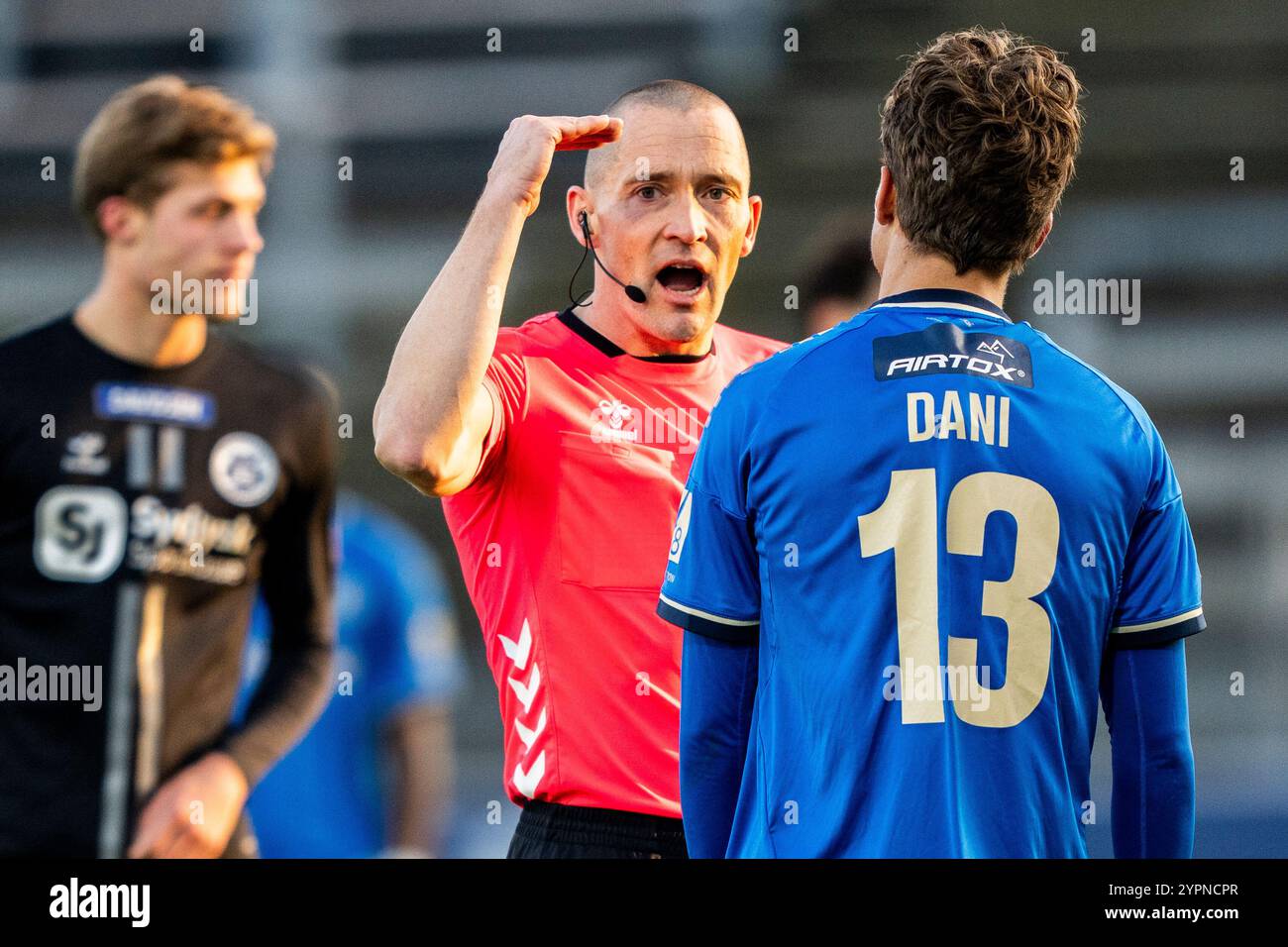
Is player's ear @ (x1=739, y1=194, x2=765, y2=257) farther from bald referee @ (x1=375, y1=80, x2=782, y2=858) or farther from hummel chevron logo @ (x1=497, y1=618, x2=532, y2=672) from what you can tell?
hummel chevron logo @ (x1=497, y1=618, x2=532, y2=672)

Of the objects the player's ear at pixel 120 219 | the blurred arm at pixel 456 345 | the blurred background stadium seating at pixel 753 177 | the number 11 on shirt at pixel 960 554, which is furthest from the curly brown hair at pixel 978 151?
the blurred background stadium seating at pixel 753 177

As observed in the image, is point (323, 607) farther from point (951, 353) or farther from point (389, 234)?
point (389, 234)

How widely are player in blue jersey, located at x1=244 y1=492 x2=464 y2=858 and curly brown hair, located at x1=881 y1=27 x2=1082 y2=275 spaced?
265cm

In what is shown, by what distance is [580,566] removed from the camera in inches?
105

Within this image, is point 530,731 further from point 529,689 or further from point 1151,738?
point 1151,738

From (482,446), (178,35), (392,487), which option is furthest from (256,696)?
(178,35)

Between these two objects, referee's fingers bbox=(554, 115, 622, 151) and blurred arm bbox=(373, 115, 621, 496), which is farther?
referee's fingers bbox=(554, 115, 622, 151)

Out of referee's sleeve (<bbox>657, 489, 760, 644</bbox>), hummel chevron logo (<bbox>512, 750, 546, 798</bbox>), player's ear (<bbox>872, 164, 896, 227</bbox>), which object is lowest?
hummel chevron logo (<bbox>512, 750, 546, 798</bbox>)

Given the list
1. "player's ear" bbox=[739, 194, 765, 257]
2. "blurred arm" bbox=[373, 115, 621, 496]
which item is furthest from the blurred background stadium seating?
"blurred arm" bbox=[373, 115, 621, 496]

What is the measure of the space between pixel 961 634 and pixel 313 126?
25.8 feet

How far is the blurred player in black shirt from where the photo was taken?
11.8 ft

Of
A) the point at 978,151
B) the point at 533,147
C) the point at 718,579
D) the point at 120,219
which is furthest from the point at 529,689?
the point at 120,219

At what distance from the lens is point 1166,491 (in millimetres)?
2002

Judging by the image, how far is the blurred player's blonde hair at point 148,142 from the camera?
4293 mm
